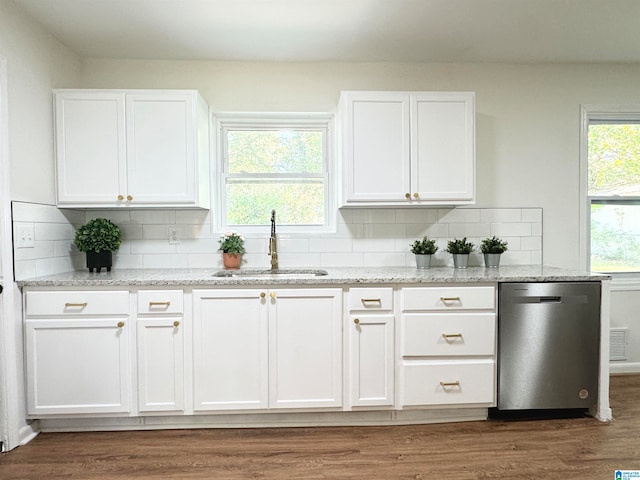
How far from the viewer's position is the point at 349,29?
244cm

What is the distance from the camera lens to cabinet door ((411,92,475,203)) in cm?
257

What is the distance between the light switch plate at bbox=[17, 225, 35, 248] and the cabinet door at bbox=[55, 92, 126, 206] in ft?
0.98

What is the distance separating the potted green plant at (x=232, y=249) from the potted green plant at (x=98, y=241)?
71 centimetres

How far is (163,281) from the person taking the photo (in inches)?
88.1

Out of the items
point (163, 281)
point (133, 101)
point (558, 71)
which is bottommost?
point (163, 281)

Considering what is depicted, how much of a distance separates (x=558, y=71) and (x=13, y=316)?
13.3ft

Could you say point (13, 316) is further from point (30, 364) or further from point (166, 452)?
point (166, 452)

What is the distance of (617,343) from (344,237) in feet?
7.76

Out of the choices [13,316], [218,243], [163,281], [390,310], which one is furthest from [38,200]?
[390,310]

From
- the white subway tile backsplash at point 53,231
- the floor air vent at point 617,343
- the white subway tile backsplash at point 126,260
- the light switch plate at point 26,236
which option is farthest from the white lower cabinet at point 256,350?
the floor air vent at point 617,343

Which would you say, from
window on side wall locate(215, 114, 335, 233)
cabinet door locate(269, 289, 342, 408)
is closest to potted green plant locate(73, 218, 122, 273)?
window on side wall locate(215, 114, 335, 233)

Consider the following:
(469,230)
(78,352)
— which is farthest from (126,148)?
(469,230)

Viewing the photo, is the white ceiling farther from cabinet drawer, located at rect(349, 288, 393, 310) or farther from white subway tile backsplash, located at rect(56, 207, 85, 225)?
cabinet drawer, located at rect(349, 288, 393, 310)

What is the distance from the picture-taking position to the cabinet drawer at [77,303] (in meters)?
2.19
